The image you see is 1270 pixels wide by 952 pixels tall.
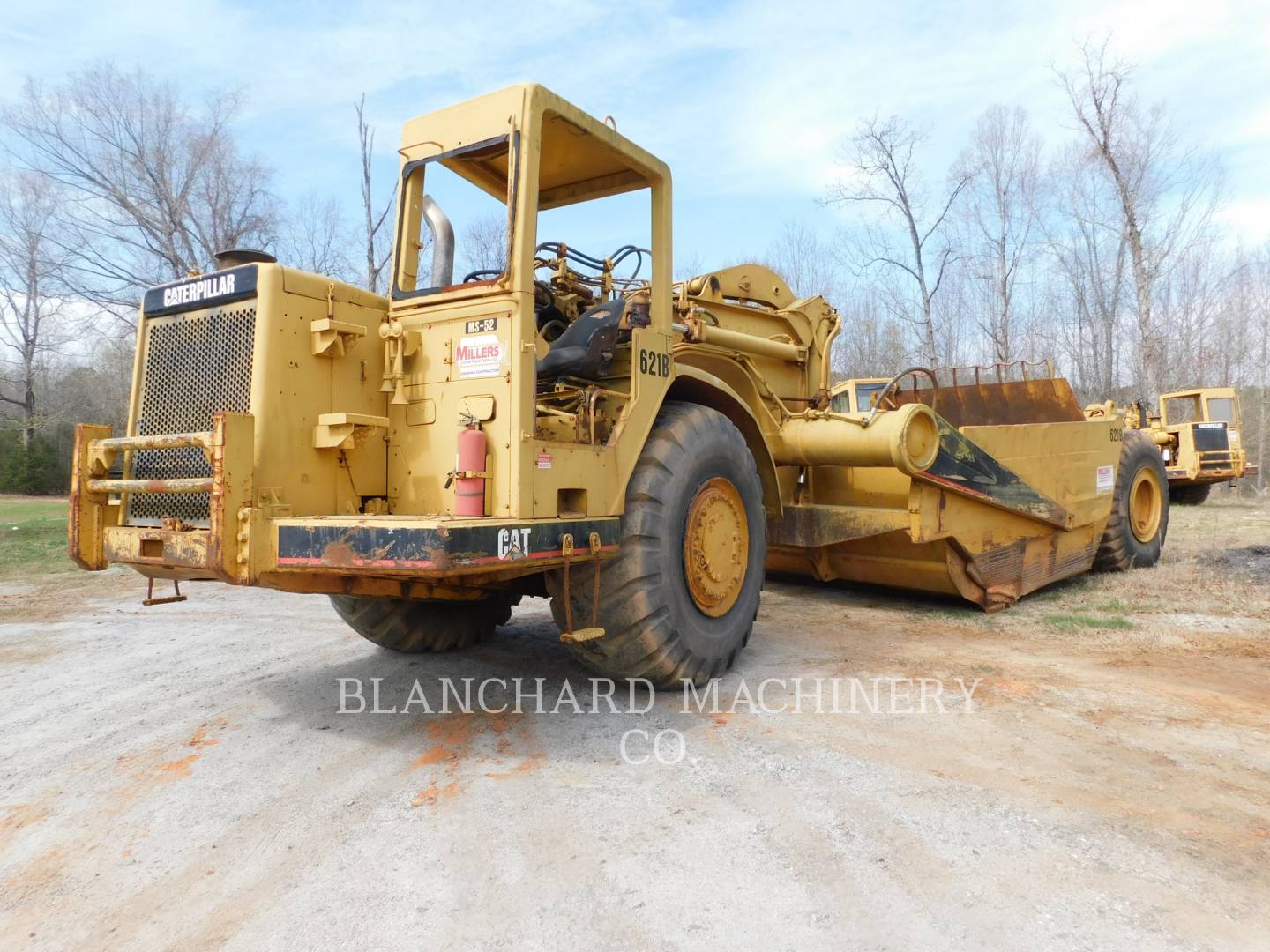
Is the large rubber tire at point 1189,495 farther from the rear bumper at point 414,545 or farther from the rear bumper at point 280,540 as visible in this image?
the rear bumper at point 414,545

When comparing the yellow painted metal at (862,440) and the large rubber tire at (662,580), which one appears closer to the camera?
the large rubber tire at (662,580)

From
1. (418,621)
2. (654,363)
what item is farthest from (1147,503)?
(418,621)

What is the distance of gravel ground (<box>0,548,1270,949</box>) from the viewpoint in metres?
2.38

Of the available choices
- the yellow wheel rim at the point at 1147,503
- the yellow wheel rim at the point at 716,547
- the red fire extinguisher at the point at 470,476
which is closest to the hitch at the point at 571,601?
the red fire extinguisher at the point at 470,476

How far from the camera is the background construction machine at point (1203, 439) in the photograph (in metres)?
17.2

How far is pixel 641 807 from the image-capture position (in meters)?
3.10

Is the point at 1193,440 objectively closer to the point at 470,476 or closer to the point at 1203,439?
the point at 1203,439

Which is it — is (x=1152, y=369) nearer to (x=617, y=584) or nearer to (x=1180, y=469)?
(x=1180, y=469)

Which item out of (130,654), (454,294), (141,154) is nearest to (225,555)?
(454,294)

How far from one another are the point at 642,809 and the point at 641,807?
1cm

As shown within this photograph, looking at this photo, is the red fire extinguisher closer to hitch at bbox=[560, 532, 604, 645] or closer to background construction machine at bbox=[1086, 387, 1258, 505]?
hitch at bbox=[560, 532, 604, 645]

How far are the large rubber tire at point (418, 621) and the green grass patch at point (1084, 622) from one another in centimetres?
398

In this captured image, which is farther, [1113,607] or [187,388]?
[1113,607]

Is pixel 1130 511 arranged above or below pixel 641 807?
above
